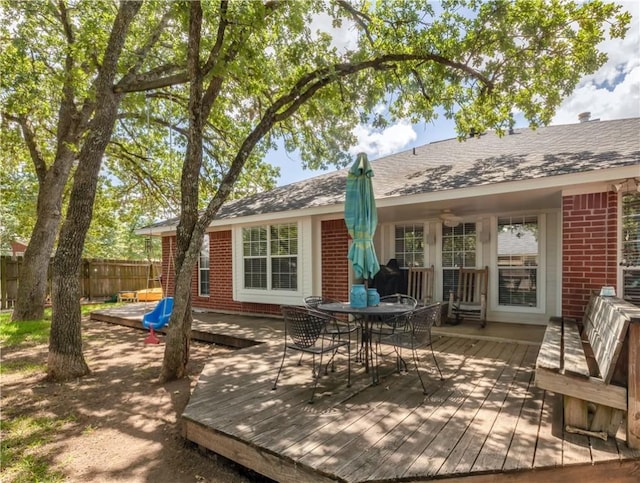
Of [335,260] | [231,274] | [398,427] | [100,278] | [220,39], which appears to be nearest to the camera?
[398,427]

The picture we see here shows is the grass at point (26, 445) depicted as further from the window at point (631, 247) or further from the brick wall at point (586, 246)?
the window at point (631, 247)

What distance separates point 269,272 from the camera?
7.84 meters

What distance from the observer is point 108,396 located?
4125 millimetres

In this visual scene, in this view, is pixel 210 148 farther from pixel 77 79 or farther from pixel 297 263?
pixel 297 263

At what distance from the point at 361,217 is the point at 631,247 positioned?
3.56 metres

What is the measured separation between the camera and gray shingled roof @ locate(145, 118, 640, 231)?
4.71m

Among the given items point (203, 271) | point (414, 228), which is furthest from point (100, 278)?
point (414, 228)

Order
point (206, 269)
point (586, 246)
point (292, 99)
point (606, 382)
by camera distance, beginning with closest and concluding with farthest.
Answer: point (606, 382) → point (586, 246) → point (292, 99) → point (206, 269)

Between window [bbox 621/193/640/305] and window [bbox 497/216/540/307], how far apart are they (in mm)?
1809

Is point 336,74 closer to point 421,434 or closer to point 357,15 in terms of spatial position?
point 357,15

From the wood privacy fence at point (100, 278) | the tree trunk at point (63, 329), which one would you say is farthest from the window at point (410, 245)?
the wood privacy fence at point (100, 278)

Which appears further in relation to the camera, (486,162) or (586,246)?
(486,162)

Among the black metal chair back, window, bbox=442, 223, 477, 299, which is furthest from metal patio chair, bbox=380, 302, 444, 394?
window, bbox=442, 223, 477, 299

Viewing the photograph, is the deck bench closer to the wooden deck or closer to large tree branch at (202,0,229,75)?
the wooden deck
